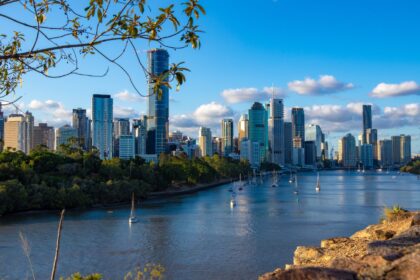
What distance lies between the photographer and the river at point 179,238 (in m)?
34.6

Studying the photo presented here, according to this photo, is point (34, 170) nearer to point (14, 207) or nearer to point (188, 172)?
point (14, 207)

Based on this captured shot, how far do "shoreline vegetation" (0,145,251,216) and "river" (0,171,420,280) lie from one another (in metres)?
4.34

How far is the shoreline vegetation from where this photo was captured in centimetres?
7044

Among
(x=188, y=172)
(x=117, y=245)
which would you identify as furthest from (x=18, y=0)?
(x=188, y=172)

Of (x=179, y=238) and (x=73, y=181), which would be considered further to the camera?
(x=73, y=181)

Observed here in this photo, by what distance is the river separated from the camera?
34625 mm

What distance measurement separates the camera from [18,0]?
243 inches

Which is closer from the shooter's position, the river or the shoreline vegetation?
the river

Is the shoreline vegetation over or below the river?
over

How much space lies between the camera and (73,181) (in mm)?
82875

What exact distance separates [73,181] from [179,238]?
4211 centimetres

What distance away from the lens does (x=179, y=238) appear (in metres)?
46.8

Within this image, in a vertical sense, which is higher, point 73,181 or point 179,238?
point 73,181

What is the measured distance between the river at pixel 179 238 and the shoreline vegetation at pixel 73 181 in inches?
171
